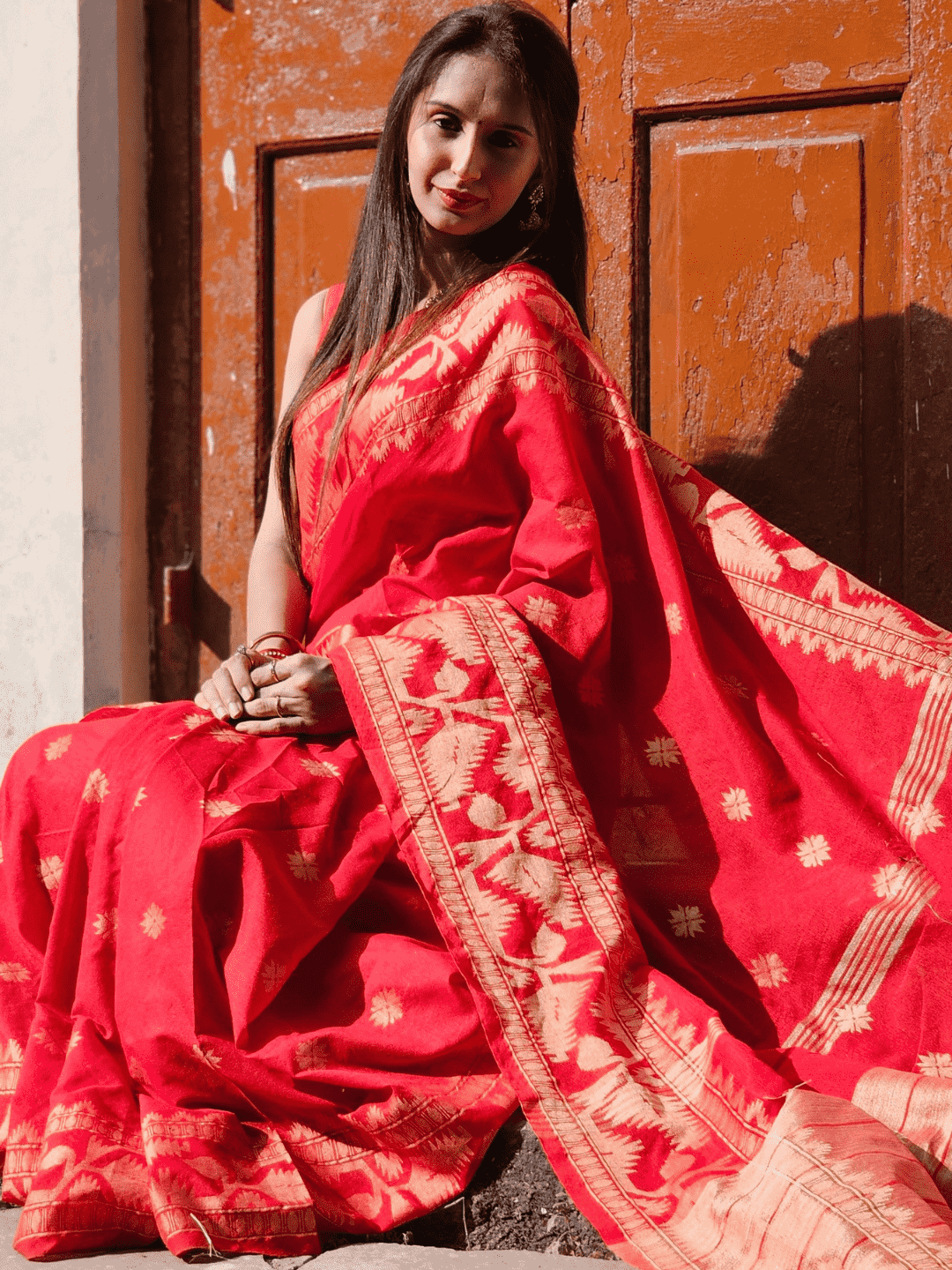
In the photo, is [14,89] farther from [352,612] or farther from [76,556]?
[352,612]

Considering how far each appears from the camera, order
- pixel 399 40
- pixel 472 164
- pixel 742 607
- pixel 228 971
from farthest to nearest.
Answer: pixel 399 40 < pixel 472 164 < pixel 742 607 < pixel 228 971

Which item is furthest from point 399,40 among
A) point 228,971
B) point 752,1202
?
point 752,1202

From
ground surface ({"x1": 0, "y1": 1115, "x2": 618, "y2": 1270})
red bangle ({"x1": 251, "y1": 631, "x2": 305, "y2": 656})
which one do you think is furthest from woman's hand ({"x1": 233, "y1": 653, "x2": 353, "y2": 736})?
ground surface ({"x1": 0, "y1": 1115, "x2": 618, "y2": 1270})

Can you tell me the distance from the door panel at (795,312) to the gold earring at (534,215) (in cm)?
37

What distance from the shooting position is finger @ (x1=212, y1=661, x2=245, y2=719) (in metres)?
1.76

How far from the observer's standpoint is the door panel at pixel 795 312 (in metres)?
2.39

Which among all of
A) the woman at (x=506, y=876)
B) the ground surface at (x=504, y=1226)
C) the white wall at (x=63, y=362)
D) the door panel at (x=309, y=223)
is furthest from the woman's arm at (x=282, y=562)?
the ground surface at (x=504, y=1226)

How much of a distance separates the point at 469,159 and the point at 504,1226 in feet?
5.41

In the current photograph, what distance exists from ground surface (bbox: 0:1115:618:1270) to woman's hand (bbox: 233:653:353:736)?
0.60m

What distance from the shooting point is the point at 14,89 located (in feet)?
8.77

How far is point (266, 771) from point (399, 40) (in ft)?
5.93

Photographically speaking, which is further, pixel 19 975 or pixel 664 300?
pixel 664 300

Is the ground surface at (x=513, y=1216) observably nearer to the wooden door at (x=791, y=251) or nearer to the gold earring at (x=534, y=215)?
the wooden door at (x=791, y=251)

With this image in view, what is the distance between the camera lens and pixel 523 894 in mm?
1524
